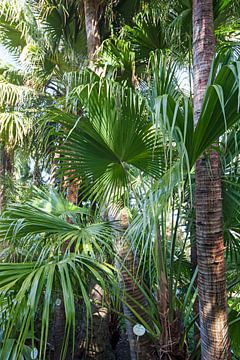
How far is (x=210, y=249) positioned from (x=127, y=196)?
0.66 m

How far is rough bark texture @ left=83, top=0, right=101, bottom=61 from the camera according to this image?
264cm

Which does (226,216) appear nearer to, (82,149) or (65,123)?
(82,149)

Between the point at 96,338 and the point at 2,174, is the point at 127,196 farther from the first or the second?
the point at 2,174

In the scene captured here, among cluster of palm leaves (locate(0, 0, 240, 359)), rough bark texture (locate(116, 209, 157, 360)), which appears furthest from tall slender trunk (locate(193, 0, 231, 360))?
rough bark texture (locate(116, 209, 157, 360))

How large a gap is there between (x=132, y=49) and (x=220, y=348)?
2.31m

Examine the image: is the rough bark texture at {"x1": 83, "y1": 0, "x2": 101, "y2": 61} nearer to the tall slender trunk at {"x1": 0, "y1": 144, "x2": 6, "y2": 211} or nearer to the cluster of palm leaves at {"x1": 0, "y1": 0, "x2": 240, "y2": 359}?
the cluster of palm leaves at {"x1": 0, "y1": 0, "x2": 240, "y2": 359}

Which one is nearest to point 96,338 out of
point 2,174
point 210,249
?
point 210,249

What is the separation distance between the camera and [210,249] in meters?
1.25

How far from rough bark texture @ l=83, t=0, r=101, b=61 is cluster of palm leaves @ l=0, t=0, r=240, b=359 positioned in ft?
0.69

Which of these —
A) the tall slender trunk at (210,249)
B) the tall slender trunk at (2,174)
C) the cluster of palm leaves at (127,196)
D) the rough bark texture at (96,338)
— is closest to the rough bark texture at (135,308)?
the cluster of palm leaves at (127,196)

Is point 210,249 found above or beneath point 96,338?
above

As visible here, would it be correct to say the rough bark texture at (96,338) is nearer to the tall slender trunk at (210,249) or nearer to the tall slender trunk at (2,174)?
A: the tall slender trunk at (210,249)

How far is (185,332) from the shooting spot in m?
1.58

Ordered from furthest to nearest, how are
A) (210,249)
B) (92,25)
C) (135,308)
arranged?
(92,25)
(135,308)
(210,249)
